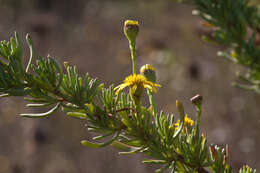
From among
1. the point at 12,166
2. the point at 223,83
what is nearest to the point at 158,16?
the point at 223,83

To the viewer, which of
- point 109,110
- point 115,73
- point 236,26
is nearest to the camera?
point 109,110

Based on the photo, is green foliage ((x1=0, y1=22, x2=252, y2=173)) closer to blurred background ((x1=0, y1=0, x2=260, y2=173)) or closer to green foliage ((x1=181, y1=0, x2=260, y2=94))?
green foliage ((x1=181, y1=0, x2=260, y2=94))

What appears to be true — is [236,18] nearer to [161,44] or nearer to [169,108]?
[169,108]

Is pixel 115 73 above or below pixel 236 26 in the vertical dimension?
below

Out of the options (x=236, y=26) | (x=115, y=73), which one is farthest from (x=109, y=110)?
(x=115, y=73)

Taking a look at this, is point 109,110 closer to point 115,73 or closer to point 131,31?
point 131,31

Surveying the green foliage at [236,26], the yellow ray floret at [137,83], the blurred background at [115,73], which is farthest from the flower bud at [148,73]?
the blurred background at [115,73]

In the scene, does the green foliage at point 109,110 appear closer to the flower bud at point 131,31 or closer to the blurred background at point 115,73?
the flower bud at point 131,31
